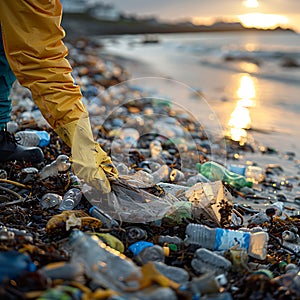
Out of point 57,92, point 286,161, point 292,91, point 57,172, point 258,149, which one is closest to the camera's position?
point 57,92

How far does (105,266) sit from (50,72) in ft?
4.45

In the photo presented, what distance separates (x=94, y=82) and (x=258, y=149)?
4.12m

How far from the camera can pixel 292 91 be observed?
10.6 metres

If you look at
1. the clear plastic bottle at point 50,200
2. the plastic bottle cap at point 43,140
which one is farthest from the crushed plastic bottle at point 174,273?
the plastic bottle cap at point 43,140

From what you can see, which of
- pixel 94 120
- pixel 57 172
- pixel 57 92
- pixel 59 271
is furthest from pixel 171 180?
pixel 94 120

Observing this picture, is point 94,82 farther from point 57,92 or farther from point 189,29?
point 189,29

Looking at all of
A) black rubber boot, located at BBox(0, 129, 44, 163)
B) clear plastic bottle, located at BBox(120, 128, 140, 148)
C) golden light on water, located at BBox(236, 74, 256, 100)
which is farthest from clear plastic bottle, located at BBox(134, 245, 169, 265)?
golden light on water, located at BBox(236, 74, 256, 100)

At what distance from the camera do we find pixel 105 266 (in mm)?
2020

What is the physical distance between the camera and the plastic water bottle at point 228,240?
264cm

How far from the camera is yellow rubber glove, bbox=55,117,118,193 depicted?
9.42 ft

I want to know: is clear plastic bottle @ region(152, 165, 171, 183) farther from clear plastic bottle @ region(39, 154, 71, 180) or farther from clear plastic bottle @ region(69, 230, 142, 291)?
clear plastic bottle @ region(69, 230, 142, 291)

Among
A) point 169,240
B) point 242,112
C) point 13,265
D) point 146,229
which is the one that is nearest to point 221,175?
point 146,229

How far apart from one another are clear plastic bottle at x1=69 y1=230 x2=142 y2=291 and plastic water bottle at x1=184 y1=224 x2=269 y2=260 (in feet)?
2.24

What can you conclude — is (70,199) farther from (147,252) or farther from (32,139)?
(32,139)
